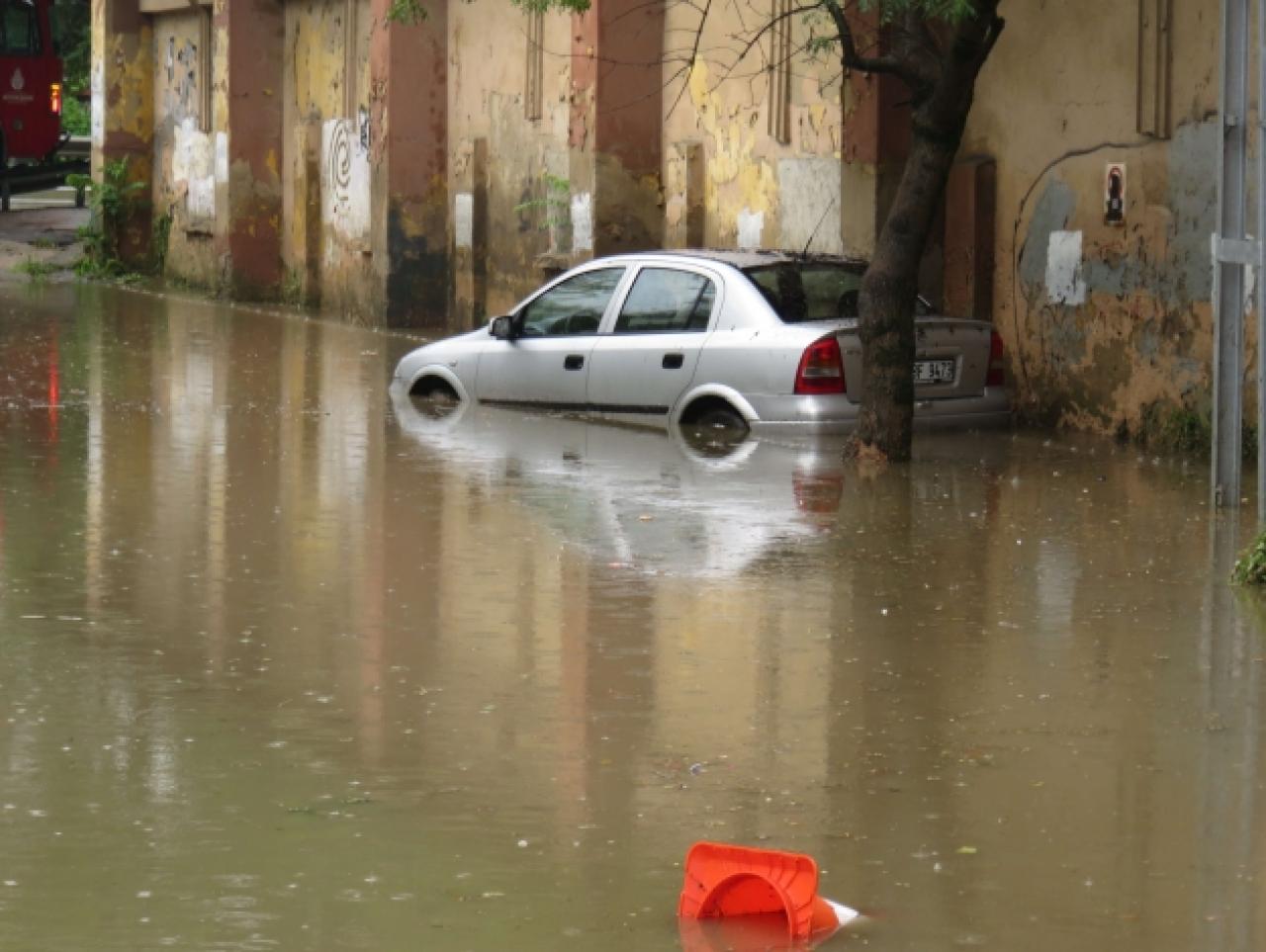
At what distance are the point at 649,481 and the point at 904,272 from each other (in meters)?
2.08

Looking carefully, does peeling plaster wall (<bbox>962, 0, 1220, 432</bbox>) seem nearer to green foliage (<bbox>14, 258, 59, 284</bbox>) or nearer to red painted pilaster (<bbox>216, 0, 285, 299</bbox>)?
red painted pilaster (<bbox>216, 0, 285, 299</bbox>)

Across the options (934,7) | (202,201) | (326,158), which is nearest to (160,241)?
(202,201)

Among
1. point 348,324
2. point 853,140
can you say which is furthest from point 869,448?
point 348,324

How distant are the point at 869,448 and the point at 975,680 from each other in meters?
6.00

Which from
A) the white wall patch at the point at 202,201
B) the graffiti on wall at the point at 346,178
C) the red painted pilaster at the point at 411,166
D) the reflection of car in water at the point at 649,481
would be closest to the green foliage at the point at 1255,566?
the reflection of car in water at the point at 649,481

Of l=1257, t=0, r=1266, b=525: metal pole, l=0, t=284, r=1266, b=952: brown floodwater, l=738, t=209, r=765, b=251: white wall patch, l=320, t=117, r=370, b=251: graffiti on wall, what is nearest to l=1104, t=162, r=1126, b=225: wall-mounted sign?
l=0, t=284, r=1266, b=952: brown floodwater

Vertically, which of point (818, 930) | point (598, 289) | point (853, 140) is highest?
point (853, 140)

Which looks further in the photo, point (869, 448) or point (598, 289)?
point (598, 289)

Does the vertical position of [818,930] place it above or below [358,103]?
below

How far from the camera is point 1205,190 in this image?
606 inches

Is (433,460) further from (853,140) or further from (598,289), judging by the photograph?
(853,140)

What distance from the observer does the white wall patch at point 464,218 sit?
2502cm

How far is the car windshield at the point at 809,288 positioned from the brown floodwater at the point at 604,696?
1018mm

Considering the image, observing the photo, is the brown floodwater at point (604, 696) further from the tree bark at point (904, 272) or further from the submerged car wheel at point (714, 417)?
the submerged car wheel at point (714, 417)
